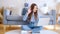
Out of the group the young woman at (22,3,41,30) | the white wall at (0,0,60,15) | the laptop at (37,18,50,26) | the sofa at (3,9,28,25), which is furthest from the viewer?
the white wall at (0,0,60,15)

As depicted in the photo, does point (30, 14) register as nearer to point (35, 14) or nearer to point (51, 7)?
point (35, 14)

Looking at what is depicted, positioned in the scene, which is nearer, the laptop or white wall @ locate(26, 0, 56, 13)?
the laptop

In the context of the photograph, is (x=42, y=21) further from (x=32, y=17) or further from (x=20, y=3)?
(x=20, y=3)

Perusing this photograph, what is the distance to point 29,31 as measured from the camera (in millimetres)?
2986

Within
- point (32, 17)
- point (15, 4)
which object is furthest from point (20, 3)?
point (32, 17)

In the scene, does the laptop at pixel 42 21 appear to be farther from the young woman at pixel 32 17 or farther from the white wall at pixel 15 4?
the white wall at pixel 15 4

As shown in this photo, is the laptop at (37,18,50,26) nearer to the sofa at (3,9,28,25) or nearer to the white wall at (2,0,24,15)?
the sofa at (3,9,28,25)

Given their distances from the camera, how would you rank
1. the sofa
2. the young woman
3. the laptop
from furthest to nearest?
the sofa, the laptop, the young woman

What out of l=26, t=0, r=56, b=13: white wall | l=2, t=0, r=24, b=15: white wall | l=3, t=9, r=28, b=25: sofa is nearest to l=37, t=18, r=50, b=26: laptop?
l=3, t=9, r=28, b=25: sofa

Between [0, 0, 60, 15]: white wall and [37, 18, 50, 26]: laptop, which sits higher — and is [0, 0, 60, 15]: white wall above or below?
above

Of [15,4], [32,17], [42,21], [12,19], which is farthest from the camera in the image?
[15,4]

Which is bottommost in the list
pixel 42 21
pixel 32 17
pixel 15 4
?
pixel 42 21

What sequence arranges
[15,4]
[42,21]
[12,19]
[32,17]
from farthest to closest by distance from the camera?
[15,4], [12,19], [42,21], [32,17]

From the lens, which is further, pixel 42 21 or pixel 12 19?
pixel 12 19
